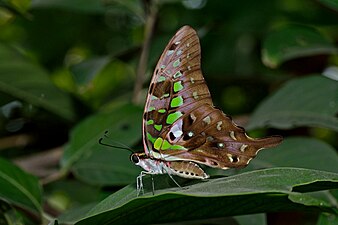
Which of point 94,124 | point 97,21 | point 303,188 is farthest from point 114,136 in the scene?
point 97,21

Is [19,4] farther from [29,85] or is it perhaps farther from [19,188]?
[19,188]

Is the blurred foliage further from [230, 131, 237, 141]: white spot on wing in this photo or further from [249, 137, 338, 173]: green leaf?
[230, 131, 237, 141]: white spot on wing

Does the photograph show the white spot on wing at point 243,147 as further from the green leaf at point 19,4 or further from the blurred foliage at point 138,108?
the green leaf at point 19,4

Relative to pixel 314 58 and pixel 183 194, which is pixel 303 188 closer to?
pixel 183 194

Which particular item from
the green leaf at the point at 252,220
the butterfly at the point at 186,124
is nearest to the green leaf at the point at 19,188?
the butterfly at the point at 186,124

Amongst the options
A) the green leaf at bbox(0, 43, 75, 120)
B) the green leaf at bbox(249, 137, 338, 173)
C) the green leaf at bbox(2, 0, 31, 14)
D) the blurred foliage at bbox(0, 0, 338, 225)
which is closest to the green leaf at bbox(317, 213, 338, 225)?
the blurred foliage at bbox(0, 0, 338, 225)

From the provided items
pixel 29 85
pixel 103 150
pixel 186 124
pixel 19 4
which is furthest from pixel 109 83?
pixel 186 124
